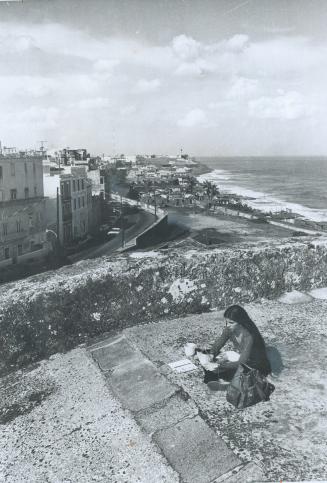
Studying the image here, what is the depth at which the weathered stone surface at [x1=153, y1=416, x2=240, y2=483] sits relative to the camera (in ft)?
11.2

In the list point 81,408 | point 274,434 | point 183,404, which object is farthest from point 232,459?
point 81,408

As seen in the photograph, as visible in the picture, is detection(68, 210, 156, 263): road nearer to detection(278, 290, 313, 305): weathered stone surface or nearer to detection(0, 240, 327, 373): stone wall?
detection(0, 240, 327, 373): stone wall

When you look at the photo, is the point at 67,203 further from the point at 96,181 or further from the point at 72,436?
the point at 72,436

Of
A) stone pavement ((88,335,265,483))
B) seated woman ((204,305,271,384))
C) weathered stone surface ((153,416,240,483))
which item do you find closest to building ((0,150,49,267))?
stone pavement ((88,335,265,483))

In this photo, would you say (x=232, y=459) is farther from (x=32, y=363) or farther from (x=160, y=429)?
(x=32, y=363)

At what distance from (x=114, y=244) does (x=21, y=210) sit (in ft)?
29.4

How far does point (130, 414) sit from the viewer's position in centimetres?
424

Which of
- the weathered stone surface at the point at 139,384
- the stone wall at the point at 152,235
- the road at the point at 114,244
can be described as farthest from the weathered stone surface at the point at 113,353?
the stone wall at the point at 152,235

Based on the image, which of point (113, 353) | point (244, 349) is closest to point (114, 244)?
point (113, 353)

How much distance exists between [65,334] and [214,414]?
2493mm

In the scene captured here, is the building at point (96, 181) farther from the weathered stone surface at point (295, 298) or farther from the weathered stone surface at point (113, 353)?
the weathered stone surface at point (113, 353)

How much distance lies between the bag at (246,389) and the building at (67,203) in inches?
1438

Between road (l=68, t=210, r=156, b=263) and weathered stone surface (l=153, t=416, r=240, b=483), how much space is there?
102 feet

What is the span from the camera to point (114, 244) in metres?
40.6
